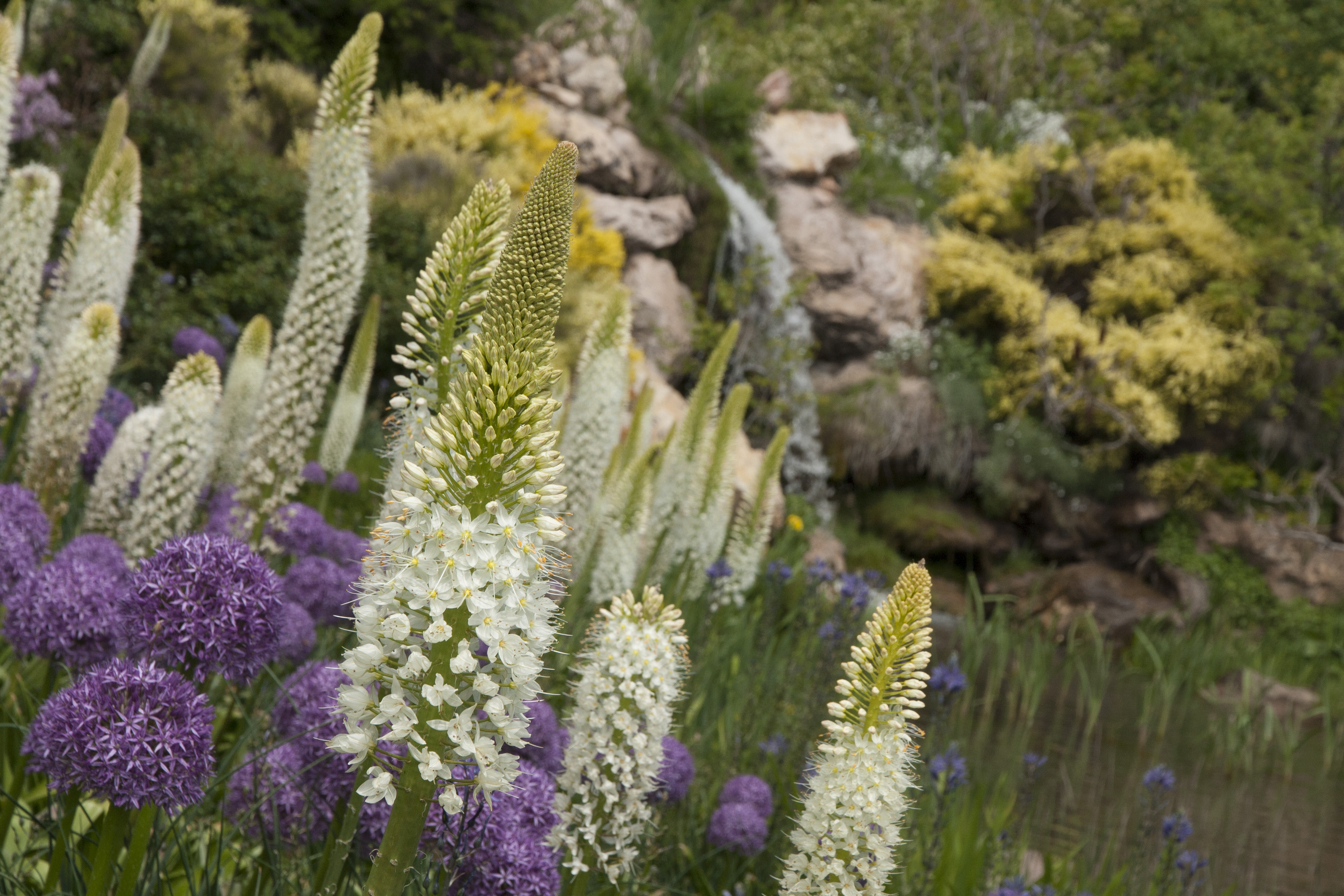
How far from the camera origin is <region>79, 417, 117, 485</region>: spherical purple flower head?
13.8ft

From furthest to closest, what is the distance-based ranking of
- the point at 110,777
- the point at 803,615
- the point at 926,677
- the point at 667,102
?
1. the point at 667,102
2. the point at 803,615
3. the point at 926,677
4. the point at 110,777

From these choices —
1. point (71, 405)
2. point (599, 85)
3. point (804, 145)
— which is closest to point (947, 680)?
point (71, 405)

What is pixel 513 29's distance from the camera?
12.4 m

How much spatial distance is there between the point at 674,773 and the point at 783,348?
10705 millimetres

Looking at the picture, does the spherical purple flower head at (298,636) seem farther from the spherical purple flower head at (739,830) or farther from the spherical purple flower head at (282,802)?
the spherical purple flower head at (739,830)

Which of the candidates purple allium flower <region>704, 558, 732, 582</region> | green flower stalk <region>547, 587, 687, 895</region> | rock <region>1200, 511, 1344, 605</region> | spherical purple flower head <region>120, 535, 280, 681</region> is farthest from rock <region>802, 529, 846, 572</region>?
spherical purple flower head <region>120, 535, 280, 681</region>

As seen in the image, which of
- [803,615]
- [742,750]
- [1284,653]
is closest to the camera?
[742,750]

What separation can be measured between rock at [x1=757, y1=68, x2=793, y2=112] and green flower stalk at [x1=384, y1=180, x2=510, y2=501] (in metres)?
14.6

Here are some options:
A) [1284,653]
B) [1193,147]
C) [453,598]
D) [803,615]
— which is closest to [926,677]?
[453,598]

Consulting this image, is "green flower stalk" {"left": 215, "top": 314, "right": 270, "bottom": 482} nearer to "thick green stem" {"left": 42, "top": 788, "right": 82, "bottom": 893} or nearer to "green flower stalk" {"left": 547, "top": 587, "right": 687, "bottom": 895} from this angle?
"thick green stem" {"left": 42, "top": 788, "right": 82, "bottom": 893}

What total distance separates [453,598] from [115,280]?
349 cm

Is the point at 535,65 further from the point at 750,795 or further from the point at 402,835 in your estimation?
the point at 402,835

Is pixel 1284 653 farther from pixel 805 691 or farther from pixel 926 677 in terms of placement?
pixel 926 677

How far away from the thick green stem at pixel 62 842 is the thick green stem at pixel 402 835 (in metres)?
0.86
